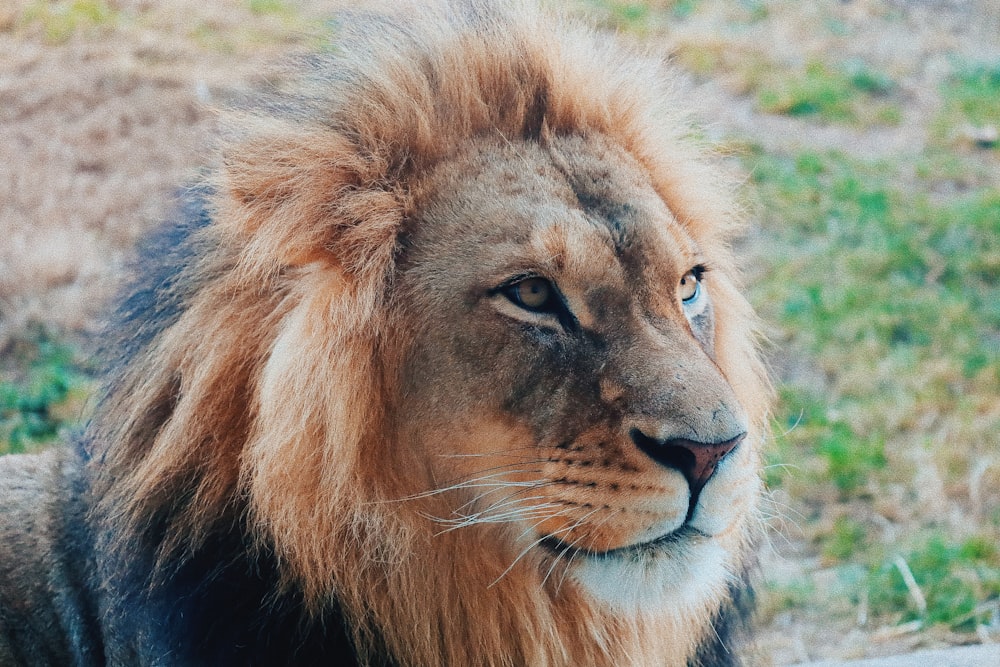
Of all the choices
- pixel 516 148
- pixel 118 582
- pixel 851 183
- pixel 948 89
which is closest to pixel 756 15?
pixel 948 89

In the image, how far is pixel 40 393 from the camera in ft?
16.0

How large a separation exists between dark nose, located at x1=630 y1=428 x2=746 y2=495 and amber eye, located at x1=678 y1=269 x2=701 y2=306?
1.77ft

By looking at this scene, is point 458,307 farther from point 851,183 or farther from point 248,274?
point 851,183

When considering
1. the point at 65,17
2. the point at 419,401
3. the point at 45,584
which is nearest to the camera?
the point at 419,401

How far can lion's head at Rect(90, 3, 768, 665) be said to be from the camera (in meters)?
2.24

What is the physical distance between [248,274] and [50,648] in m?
1.29

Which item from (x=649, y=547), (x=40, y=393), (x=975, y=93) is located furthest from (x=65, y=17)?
(x=649, y=547)

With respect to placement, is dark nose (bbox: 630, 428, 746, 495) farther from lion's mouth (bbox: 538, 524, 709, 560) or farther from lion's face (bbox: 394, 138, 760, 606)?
lion's mouth (bbox: 538, 524, 709, 560)

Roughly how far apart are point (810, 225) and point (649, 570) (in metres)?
4.93

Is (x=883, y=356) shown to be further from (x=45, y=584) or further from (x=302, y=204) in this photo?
(x=45, y=584)

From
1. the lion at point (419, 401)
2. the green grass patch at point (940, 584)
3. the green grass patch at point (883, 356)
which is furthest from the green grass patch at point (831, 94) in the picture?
the lion at point (419, 401)

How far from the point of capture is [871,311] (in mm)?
5914

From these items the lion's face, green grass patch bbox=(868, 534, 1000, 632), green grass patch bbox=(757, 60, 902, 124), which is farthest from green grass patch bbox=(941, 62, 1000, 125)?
the lion's face

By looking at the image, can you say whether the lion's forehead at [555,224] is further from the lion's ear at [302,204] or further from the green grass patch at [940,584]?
the green grass patch at [940,584]
